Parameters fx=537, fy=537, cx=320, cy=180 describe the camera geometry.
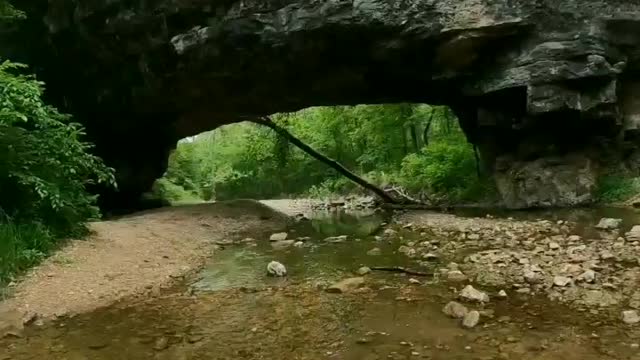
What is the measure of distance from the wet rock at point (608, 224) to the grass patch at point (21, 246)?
9233 mm

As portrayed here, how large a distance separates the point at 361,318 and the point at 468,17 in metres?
9.13

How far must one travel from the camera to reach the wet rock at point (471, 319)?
5023 mm

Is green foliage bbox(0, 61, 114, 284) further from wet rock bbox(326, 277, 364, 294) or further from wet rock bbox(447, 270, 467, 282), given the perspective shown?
wet rock bbox(447, 270, 467, 282)

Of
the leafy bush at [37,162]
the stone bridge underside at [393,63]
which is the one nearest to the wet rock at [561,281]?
the stone bridge underside at [393,63]

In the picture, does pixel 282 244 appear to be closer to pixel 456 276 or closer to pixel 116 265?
pixel 116 265

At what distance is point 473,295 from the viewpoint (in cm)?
584

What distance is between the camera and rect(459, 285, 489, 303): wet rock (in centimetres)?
577

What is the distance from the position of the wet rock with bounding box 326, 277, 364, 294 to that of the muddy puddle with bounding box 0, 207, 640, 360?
0.09 meters

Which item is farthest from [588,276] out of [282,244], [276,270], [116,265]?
[116,265]

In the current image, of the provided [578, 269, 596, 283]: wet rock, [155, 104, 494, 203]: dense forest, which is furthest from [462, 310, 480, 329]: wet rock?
[155, 104, 494, 203]: dense forest

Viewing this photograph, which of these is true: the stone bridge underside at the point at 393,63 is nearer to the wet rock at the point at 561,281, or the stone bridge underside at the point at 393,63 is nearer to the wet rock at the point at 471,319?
the wet rock at the point at 561,281

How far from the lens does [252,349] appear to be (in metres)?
4.84

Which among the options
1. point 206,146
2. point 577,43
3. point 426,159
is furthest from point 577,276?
point 206,146

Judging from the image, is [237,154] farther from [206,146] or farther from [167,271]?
[167,271]
